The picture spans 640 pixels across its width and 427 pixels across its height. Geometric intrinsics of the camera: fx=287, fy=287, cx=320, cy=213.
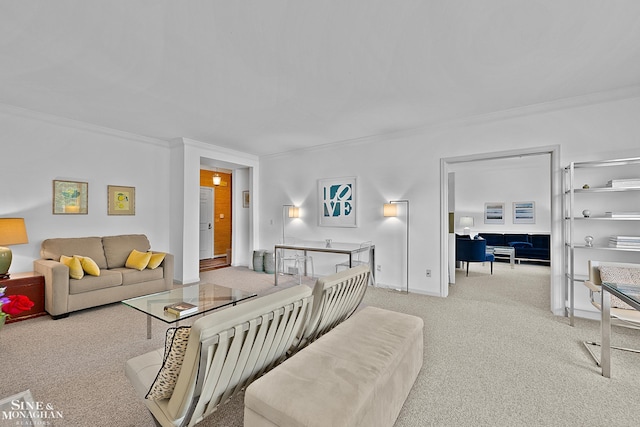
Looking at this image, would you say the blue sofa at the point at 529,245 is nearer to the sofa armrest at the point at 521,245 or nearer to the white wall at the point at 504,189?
the sofa armrest at the point at 521,245

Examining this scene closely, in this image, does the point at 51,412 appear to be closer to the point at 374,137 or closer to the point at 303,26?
the point at 303,26

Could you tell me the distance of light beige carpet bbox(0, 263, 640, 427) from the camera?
1785 millimetres

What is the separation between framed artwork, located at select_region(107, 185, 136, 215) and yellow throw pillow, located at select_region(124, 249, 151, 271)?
860 millimetres

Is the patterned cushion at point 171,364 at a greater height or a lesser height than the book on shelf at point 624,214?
lesser

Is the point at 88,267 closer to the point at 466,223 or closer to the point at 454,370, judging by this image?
the point at 454,370

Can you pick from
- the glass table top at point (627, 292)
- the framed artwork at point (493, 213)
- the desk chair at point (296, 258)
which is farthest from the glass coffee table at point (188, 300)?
the framed artwork at point (493, 213)

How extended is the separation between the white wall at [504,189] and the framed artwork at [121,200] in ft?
22.5

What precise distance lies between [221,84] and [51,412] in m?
2.95

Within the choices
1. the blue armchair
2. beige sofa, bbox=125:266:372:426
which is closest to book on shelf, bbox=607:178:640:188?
the blue armchair

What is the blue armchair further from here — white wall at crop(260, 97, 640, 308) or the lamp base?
the lamp base

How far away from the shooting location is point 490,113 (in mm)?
3822

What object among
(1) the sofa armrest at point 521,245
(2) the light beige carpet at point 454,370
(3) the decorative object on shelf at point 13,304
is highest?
(3) the decorative object on shelf at point 13,304

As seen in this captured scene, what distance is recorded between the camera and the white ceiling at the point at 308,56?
1980 mm

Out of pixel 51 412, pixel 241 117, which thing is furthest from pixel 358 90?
pixel 51 412
